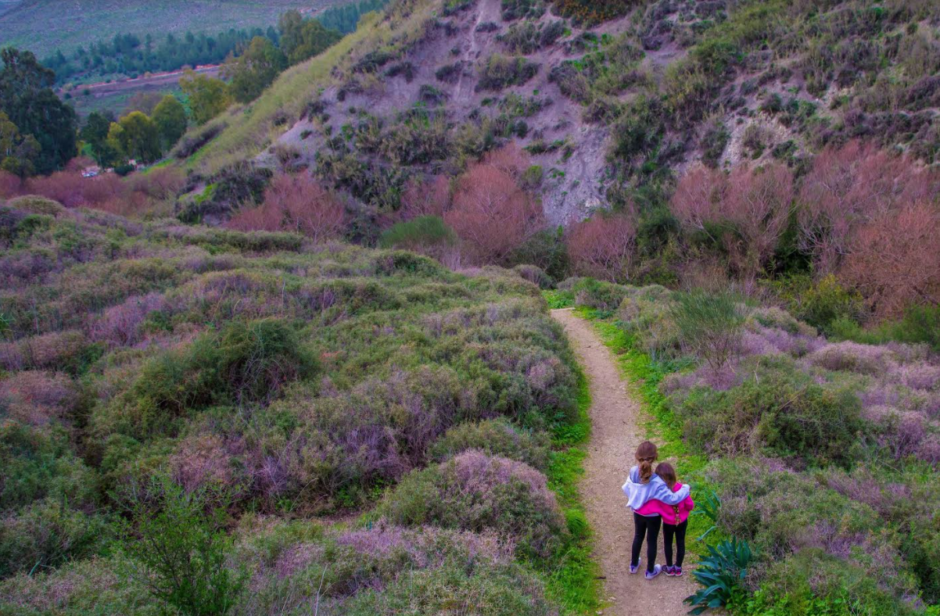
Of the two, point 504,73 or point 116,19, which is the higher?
point 116,19

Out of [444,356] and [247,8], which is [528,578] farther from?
[247,8]

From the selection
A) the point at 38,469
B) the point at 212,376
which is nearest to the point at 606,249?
the point at 212,376

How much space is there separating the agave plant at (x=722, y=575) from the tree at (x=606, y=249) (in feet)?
61.0

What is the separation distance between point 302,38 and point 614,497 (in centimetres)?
6301

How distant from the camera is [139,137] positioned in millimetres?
56500

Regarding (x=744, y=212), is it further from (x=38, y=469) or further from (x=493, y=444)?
(x=38, y=469)

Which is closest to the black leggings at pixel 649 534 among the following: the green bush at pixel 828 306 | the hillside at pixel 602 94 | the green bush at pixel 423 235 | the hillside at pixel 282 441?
the hillside at pixel 282 441

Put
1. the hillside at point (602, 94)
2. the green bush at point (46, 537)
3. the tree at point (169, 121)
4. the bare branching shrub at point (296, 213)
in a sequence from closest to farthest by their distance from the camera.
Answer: the green bush at point (46, 537) → the hillside at point (602, 94) → the bare branching shrub at point (296, 213) → the tree at point (169, 121)

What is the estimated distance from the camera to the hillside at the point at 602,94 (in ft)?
86.7

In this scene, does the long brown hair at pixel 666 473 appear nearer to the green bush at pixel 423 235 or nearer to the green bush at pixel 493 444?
the green bush at pixel 493 444

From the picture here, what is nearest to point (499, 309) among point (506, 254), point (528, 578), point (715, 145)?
point (528, 578)

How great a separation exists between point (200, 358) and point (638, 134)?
27406mm

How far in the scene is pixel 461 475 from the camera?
273 inches

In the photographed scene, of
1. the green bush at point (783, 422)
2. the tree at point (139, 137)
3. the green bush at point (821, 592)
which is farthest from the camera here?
the tree at point (139, 137)
